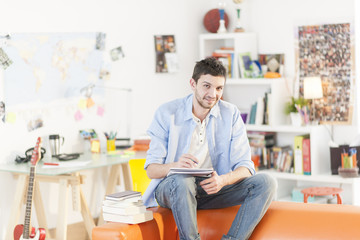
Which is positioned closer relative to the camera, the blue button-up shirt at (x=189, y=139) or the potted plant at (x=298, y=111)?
the blue button-up shirt at (x=189, y=139)

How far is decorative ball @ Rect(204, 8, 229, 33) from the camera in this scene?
5.74m

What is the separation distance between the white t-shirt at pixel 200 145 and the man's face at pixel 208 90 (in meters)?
0.10

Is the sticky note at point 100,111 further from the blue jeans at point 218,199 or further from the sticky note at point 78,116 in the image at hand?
the blue jeans at point 218,199

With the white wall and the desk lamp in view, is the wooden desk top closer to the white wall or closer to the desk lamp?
the white wall

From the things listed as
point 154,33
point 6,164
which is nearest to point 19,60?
point 6,164

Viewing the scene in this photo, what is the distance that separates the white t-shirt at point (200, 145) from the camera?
3.30 meters

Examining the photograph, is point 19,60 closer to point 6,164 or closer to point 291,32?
point 6,164

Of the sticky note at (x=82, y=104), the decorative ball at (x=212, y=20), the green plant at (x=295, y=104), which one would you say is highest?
the decorative ball at (x=212, y=20)

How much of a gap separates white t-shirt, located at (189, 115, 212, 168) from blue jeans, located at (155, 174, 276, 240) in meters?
0.13

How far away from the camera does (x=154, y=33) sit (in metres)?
5.49

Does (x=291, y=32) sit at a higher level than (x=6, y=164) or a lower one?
higher

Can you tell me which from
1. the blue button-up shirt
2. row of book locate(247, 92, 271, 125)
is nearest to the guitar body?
the blue button-up shirt

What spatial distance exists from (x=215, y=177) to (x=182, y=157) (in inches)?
7.6

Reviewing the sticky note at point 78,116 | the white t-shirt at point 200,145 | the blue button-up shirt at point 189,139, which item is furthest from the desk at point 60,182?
the white t-shirt at point 200,145
